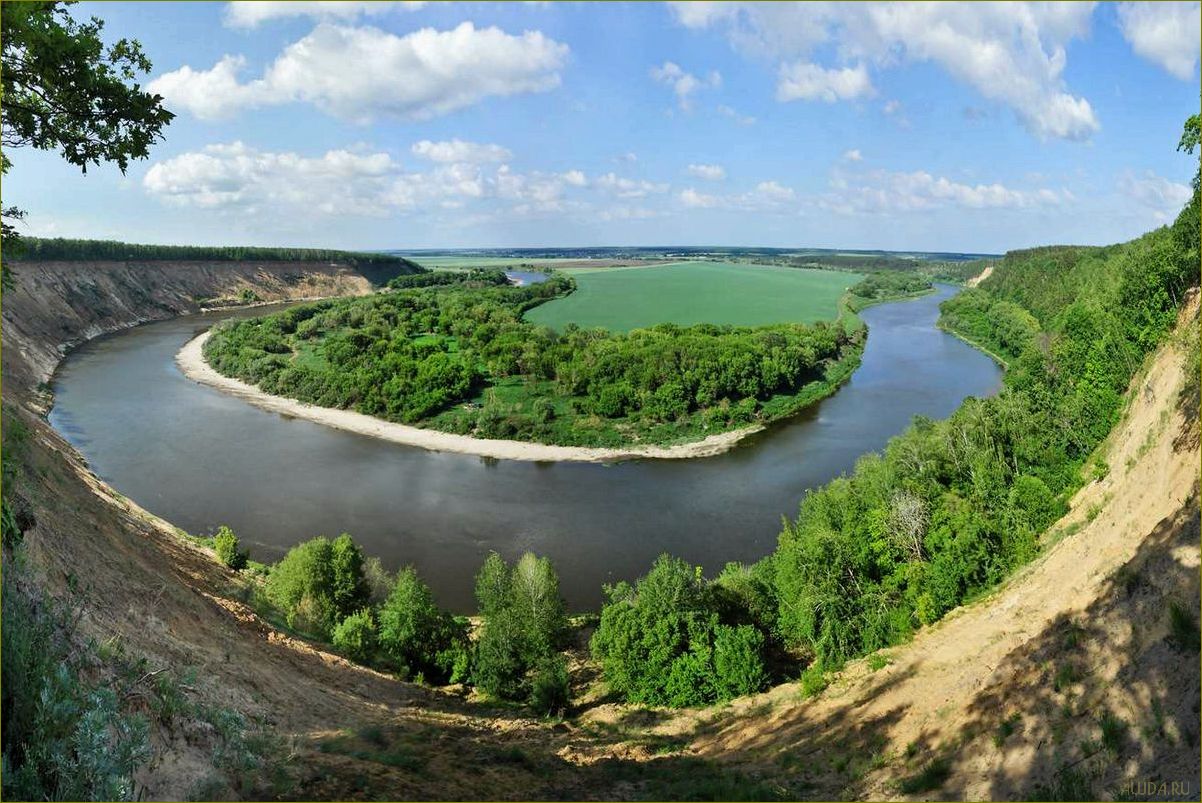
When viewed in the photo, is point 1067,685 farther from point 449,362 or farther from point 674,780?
point 449,362

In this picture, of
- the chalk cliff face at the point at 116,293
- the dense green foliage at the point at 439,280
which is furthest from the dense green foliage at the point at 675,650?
the dense green foliage at the point at 439,280

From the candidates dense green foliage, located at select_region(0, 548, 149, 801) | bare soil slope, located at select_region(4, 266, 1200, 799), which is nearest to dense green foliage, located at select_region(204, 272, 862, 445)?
bare soil slope, located at select_region(4, 266, 1200, 799)

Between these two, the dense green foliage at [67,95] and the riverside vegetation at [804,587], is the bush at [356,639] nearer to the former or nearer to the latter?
the riverside vegetation at [804,587]

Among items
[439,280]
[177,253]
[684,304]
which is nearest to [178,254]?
[177,253]

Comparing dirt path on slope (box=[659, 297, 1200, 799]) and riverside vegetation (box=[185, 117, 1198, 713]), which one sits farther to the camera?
riverside vegetation (box=[185, 117, 1198, 713])

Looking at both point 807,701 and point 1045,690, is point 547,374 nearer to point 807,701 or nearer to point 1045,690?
point 807,701

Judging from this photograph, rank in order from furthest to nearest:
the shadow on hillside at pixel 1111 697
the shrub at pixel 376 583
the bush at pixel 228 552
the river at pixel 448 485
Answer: the river at pixel 448 485 → the bush at pixel 228 552 → the shrub at pixel 376 583 → the shadow on hillside at pixel 1111 697

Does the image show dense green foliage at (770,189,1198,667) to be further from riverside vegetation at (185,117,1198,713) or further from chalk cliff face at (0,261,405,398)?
chalk cliff face at (0,261,405,398)
